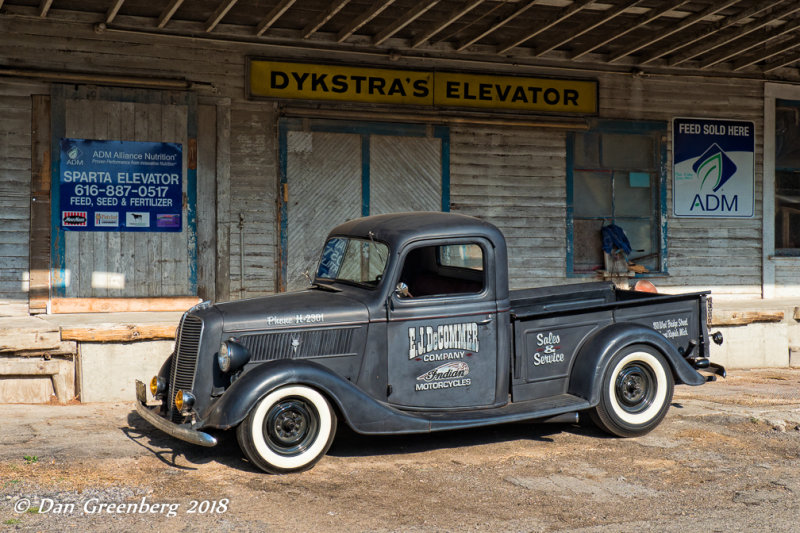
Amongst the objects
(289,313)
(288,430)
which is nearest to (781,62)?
(289,313)

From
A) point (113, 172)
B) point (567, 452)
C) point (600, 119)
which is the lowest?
point (567, 452)

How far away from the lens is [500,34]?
37.7 feet

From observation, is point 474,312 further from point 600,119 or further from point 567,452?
point 600,119

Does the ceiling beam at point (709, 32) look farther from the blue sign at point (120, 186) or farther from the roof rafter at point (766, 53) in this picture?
the blue sign at point (120, 186)

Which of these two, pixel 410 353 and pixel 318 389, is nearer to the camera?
pixel 318 389

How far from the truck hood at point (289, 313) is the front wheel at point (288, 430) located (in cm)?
54

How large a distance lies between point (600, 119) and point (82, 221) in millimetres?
7245

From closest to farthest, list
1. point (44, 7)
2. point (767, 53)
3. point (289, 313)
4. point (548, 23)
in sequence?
point (289, 313), point (44, 7), point (548, 23), point (767, 53)

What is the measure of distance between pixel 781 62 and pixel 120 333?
10194 millimetres

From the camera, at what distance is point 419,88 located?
1162 cm

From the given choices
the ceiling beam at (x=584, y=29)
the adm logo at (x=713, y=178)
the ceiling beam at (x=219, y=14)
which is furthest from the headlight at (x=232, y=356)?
the adm logo at (x=713, y=178)

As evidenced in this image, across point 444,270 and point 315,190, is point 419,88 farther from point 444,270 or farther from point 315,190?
point 444,270

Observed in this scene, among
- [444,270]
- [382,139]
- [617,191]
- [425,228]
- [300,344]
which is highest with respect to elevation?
[382,139]

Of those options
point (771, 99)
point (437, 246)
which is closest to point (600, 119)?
point (771, 99)
